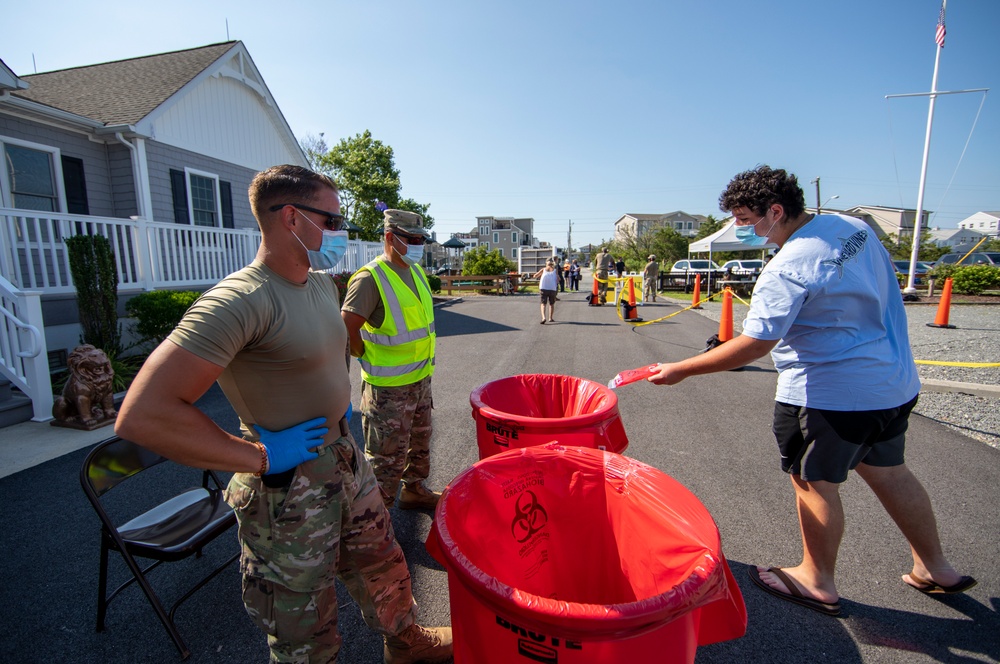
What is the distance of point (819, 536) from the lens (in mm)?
2242

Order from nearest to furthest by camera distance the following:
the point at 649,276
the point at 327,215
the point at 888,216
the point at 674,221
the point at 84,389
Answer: the point at 327,215
the point at 84,389
the point at 649,276
the point at 888,216
the point at 674,221

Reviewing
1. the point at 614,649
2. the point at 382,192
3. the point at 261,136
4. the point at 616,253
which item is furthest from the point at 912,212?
the point at 614,649

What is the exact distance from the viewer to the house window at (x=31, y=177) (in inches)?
304

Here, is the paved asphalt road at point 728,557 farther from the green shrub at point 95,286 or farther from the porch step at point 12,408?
the green shrub at point 95,286

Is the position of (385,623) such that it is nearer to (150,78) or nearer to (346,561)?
(346,561)

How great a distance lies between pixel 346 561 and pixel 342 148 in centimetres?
3105

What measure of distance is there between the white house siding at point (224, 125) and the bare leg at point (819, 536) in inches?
462

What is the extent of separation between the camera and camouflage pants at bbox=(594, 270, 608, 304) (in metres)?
16.5

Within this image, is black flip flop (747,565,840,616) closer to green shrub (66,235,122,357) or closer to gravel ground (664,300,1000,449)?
gravel ground (664,300,1000,449)

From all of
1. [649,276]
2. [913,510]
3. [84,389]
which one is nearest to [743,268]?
[649,276]

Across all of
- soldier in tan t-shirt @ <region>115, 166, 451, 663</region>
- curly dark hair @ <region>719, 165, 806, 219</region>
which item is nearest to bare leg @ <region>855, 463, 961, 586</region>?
curly dark hair @ <region>719, 165, 806, 219</region>

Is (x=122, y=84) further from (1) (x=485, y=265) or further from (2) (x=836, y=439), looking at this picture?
(1) (x=485, y=265)

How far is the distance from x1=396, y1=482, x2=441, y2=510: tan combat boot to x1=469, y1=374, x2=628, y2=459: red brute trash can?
0.88m

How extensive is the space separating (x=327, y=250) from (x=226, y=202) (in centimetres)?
1203
